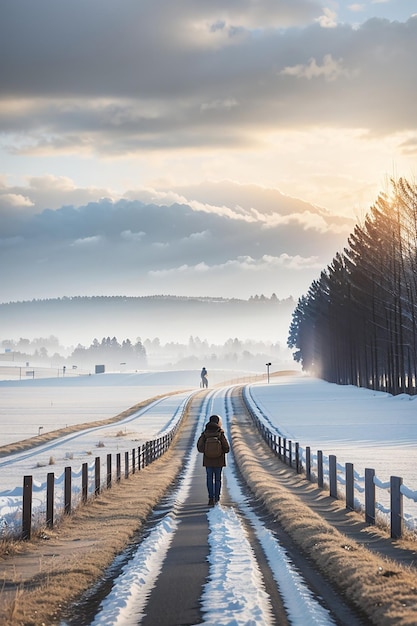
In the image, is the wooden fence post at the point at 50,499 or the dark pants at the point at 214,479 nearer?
the wooden fence post at the point at 50,499

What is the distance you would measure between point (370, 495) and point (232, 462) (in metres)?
22.1

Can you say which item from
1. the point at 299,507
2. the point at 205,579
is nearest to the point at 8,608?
the point at 205,579

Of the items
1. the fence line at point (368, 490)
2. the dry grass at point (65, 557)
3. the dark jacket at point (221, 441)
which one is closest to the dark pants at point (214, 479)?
the dark jacket at point (221, 441)

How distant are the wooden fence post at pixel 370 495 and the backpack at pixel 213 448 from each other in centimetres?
521

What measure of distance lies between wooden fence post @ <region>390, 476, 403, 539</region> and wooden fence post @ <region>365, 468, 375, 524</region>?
5.18ft

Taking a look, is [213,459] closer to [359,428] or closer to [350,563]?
[350,563]

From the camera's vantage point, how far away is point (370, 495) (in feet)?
55.6

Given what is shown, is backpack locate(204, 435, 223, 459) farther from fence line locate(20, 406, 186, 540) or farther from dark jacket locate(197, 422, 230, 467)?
fence line locate(20, 406, 186, 540)

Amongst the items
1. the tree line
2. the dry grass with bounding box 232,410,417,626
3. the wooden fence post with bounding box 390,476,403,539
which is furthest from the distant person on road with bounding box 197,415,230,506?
the tree line

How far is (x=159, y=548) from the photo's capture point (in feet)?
47.2

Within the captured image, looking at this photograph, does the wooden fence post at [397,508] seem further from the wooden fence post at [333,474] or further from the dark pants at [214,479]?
the dark pants at [214,479]

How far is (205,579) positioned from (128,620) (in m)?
2.36

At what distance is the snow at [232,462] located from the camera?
9.98m

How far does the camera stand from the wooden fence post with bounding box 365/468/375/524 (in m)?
16.7
